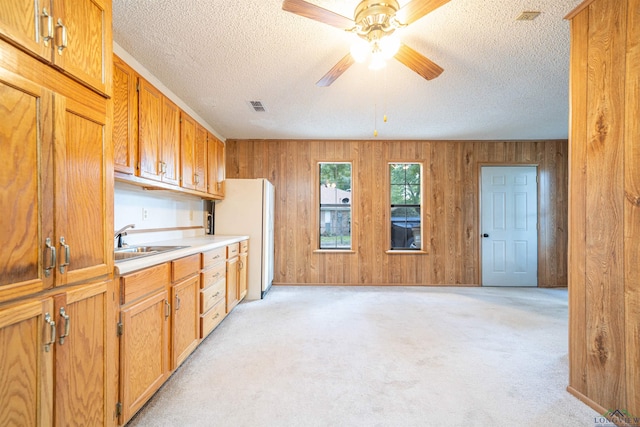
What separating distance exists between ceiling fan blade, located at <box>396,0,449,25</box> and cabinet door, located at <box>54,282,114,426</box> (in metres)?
2.02

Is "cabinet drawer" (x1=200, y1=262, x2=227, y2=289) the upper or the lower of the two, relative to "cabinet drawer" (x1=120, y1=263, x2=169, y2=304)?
lower

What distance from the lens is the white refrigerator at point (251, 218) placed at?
4047mm

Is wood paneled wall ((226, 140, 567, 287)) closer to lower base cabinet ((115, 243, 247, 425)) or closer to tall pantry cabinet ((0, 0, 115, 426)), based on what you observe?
lower base cabinet ((115, 243, 247, 425))

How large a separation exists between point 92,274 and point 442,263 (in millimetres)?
4754

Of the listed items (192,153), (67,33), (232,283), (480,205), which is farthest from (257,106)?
(480,205)

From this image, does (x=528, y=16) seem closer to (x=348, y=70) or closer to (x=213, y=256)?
(x=348, y=70)

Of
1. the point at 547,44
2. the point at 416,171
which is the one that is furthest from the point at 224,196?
the point at 547,44

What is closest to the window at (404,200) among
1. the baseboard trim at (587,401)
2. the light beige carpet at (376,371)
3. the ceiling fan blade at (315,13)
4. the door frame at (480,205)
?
the door frame at (480,205)

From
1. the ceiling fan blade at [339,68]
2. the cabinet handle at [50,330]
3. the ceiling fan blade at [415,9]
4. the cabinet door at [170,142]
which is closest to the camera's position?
the cabinet handle at [50,330]

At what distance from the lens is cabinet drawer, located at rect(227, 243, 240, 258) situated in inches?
128

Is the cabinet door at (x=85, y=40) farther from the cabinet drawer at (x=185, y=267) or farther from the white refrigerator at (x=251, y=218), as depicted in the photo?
the white refrigerator at (x=251, y=218)

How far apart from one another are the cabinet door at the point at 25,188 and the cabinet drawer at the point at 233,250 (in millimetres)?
2177

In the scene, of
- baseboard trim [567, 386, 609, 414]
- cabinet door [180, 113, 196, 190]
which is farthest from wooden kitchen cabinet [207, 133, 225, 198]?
baseboard trim [567, 386, 609, 414]

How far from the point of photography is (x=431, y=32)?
6.66ft
